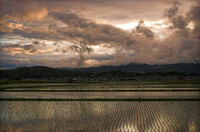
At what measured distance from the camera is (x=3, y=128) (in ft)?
39.2

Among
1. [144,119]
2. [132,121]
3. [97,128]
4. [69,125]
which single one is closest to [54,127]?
[69,125]

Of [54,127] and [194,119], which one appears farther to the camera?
[194,119]

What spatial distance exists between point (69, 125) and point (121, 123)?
10.5ft

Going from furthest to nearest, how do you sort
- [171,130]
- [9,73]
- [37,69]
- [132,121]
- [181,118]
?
[37,69] → [9,73] → [181,118] → [132,121] → [171,130]

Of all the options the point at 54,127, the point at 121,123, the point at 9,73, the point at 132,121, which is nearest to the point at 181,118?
the point at 132,121

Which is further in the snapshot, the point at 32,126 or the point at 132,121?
the point at 132,121

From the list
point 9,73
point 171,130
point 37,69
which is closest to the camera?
point 171,130

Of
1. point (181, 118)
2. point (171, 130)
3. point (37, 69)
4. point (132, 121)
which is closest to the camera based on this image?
point (171, 130)

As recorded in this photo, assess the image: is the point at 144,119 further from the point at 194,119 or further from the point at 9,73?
the point at 9,73

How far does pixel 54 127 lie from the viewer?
39.5 feet

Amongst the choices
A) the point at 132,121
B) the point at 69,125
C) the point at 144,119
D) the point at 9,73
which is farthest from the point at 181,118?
the point at 9,73

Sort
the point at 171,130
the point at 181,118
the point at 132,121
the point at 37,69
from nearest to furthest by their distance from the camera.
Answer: the point at 171,130 → the point at 132,121 → the point at 181,118 → the point at 37,69

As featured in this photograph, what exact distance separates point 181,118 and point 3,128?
11510 mm

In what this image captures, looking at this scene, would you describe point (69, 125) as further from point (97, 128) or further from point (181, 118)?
point (181, 118)
